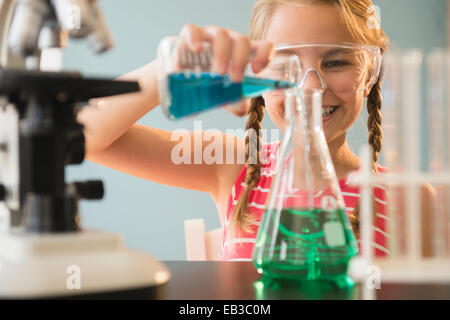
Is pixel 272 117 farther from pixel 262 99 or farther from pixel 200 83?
pixel 200 83

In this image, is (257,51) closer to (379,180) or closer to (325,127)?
(379,180)

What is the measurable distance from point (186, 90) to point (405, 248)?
345 mm

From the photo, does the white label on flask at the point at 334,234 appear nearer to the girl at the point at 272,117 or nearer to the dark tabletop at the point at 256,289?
the dark tabletop at the point at 256,289

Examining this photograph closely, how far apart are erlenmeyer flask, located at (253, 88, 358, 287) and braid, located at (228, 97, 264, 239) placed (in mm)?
774

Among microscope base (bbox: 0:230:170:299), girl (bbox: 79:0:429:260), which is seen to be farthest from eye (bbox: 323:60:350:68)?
microscope base (bbox: 0:230:170:299)

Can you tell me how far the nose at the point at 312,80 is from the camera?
119 cm

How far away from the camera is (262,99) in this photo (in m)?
1.49

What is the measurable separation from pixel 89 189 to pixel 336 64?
0.87m

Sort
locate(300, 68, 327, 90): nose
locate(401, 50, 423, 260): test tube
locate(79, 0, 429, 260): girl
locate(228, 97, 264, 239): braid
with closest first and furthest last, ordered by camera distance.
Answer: locate(401, 50, 423, 260): test tube → locate(300, 68, 327, 90): nose → locate(79, 0, 429, 260): girl → locate(228, 97, 264, 239): braid

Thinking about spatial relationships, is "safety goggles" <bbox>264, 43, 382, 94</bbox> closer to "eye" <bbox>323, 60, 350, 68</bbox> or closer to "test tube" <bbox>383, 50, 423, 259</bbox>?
"eye" <bbox>323, 60, 350, 68</bbox>

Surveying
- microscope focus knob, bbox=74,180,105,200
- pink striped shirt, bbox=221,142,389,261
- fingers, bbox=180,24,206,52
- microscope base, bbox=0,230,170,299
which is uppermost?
fingers, bbox=180,24,206,52

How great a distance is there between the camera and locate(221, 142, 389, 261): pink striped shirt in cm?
122

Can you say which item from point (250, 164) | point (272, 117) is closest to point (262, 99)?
point (272, 117)
